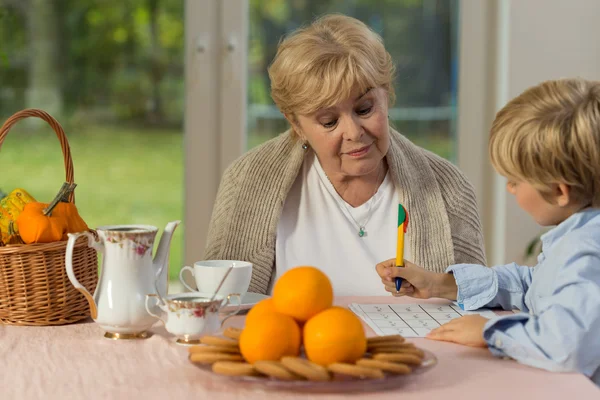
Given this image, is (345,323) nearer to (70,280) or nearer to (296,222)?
(70,280)

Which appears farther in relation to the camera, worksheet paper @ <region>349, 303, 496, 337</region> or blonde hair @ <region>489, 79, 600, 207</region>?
worksheet paper @ <region>349, 303, 496, 337</region>

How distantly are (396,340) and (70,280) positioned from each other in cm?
58

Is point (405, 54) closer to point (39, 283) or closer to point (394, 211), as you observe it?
point (394, 211)

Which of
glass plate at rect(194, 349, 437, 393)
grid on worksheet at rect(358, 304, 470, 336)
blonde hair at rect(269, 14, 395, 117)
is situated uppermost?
blonde hair at rect(269, 14, 395, 117)

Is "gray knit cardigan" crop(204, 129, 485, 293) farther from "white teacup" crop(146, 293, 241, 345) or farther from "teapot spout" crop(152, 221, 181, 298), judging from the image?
"white teacup" crop(146, 293, 241, 345)

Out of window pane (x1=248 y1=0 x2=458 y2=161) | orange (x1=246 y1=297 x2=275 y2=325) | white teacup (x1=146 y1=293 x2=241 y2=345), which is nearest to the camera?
orange (x1=246 y1=297 x2=275 y2=325)

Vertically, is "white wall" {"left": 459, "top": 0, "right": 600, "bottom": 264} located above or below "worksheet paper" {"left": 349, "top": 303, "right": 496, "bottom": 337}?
above

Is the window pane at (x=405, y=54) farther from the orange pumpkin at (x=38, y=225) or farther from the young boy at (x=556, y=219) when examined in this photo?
the young boy at (x=556, y=219)

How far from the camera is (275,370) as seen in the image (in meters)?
1.00

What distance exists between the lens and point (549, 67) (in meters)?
3.15

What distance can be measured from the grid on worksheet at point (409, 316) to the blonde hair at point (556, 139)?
12.0 inches

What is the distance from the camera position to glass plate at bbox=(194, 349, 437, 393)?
40.4 inches

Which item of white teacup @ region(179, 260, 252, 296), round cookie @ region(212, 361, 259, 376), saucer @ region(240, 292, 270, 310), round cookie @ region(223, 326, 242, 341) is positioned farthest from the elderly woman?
round cookie @ region(212, 361, 259, 376)

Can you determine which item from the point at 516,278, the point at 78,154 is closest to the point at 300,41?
the point at 516,278
